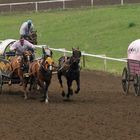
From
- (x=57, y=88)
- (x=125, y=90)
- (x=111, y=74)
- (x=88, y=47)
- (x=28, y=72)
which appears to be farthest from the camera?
(x=88, y=47)

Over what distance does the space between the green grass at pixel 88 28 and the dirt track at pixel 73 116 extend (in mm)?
11108

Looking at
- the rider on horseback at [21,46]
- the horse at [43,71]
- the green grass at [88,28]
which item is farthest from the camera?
the green grass at [88,28]

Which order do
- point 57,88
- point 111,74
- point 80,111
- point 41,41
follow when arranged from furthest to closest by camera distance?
point 41,41 < point 111,74 < point 57,88 < point 80,111

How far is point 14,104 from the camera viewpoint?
18344 millimetres

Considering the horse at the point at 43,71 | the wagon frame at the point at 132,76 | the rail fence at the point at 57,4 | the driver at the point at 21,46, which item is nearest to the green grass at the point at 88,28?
the rail fence at the point at 57,4

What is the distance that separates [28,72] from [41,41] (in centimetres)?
2192

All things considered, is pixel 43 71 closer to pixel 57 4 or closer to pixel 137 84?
pixel 137 84

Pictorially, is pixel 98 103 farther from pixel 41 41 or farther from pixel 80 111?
pixel 41 41

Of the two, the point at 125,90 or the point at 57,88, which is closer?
the point at 125,90

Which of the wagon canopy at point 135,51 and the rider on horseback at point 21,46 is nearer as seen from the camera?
the wagon canopy at point 135,51

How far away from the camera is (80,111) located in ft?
54.3

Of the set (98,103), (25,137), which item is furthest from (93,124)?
(98,103)

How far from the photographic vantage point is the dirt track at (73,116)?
516 inches

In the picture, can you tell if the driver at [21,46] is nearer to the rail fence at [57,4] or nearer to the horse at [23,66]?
the horse at [23,66]
